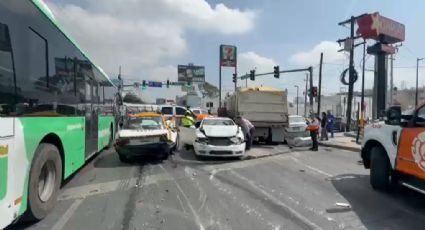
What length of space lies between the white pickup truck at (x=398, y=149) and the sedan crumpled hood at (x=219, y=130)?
18.8ft

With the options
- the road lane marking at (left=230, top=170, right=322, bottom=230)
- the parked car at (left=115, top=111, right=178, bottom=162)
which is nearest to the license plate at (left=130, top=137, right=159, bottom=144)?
the parked car at (left=115, top=111, right=178, bottom=162)

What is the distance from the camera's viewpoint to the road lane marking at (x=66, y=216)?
6018 millimetres

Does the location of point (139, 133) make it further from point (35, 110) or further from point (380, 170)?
point (380, 170)

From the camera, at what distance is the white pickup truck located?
7188 mm

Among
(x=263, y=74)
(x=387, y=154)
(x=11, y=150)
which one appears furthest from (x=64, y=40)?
(x=263, y=74)

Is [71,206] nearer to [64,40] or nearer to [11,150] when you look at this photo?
[11,150]

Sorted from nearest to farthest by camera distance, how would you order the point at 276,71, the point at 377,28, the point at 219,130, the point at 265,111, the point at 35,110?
the point at 35,110, the point at 219,130, the point at 265,111, the point at 377,28, the point at 276,71

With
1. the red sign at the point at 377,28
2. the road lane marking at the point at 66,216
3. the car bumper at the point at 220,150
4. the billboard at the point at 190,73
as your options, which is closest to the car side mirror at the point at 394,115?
the road lane marking at the point at 66,216

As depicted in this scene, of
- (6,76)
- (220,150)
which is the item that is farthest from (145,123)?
(6,76)

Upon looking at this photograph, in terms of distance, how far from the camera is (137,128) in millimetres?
13766

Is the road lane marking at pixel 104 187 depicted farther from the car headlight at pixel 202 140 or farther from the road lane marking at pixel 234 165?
the car headlight at pixel 202 140

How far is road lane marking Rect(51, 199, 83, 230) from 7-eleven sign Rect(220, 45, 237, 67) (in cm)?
4512

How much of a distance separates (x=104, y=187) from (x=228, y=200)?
299cm

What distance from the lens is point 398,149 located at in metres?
7.86
